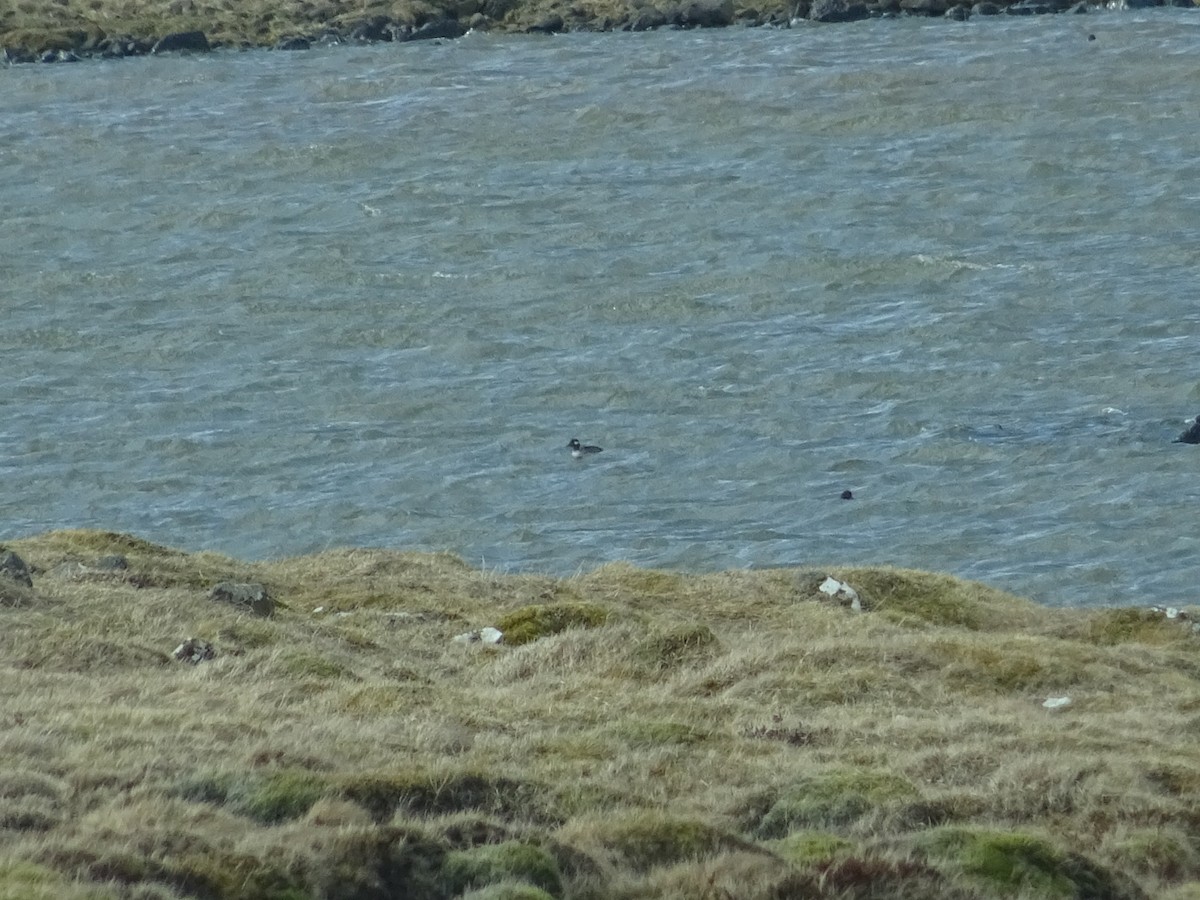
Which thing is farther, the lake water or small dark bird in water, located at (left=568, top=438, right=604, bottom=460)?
small dark bird in water, located at (left=568, top=438, right=604, bottom=460)

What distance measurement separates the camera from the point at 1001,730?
53.5 feet

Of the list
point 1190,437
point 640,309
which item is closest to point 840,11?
point 640,309

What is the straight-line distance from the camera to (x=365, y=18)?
98.1 metres

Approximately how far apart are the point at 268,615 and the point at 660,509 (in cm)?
1890

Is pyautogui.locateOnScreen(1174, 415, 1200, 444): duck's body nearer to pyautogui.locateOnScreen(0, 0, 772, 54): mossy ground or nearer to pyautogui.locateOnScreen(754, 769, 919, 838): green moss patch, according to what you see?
pyautogui.locateOnScreen(754, 769, 919, 838): green moss patch

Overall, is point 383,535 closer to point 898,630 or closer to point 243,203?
point 898,630

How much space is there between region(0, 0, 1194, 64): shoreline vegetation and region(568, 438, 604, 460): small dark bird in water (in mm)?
52434

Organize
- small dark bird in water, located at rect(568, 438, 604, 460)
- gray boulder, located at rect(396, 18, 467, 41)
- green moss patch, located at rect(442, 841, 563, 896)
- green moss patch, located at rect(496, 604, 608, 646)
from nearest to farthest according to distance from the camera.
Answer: green moss patch, located at rect(442, 841, 563, 896) < green moss patch, located at rect(496, 604, 608, 646) < small dark bird in water, located at rect(568, 438, 604, 460) < gray boulder, located at rect(396, 18, 467, 41)

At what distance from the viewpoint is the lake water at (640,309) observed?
38.8 meters

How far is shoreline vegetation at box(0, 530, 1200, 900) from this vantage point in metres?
11.1

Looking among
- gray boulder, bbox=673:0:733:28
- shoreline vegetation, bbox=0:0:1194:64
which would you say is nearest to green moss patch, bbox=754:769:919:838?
shoreline vegetation, bbox=0:0:1194:64

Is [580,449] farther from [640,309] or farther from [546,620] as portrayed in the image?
[546,620]

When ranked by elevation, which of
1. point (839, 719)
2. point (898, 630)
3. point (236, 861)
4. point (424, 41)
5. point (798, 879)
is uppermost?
point (236, 861)

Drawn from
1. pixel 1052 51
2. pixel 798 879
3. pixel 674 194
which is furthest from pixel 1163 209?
pixel 798 879
